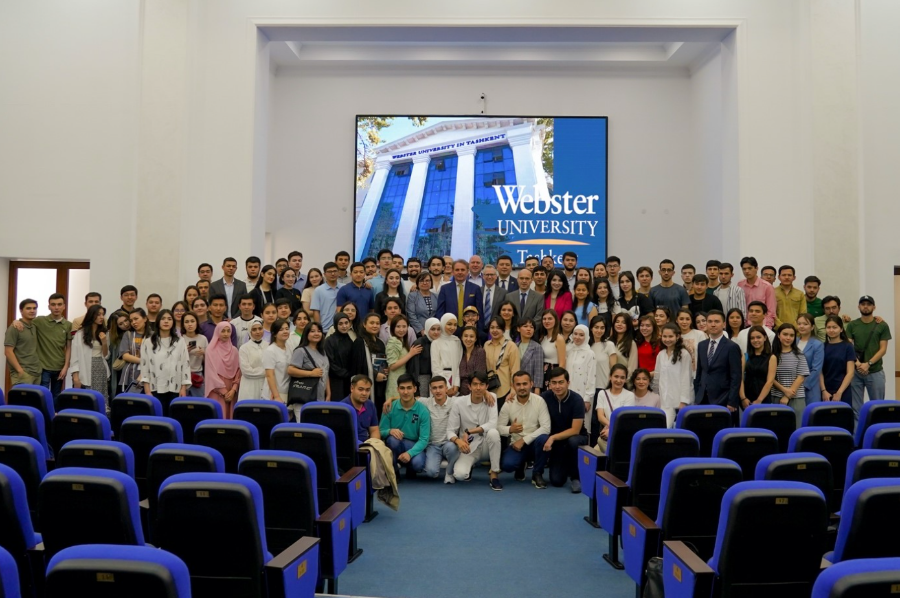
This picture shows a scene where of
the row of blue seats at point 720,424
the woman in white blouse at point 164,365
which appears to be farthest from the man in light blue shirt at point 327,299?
the row of blue seats at point 720,424

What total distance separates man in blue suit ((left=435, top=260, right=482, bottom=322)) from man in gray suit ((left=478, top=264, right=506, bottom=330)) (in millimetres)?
115

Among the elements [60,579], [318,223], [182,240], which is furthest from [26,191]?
[60,579]

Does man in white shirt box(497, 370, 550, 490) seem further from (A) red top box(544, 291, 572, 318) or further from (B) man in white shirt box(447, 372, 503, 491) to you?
(A) red top box(544, 291, 572, 318)

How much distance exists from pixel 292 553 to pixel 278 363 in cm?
430

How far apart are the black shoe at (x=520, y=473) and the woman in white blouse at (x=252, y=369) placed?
2579mm

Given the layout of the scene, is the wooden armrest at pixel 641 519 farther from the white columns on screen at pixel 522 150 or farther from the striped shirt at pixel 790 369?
the white columns on screen at pixel 522 150

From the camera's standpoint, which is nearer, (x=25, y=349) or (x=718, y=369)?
(x=718, y=369)

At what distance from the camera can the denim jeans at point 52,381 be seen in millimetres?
8805

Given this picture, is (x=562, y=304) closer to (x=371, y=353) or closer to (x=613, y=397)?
(x=613, y=397)

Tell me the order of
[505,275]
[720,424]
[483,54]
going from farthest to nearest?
[483,54] < [505,275] < [720,424]

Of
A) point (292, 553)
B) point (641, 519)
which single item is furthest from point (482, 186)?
point (292, 553)

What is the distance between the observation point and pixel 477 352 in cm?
781

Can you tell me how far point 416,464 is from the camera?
23.4 feet

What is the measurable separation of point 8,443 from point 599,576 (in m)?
3.31
